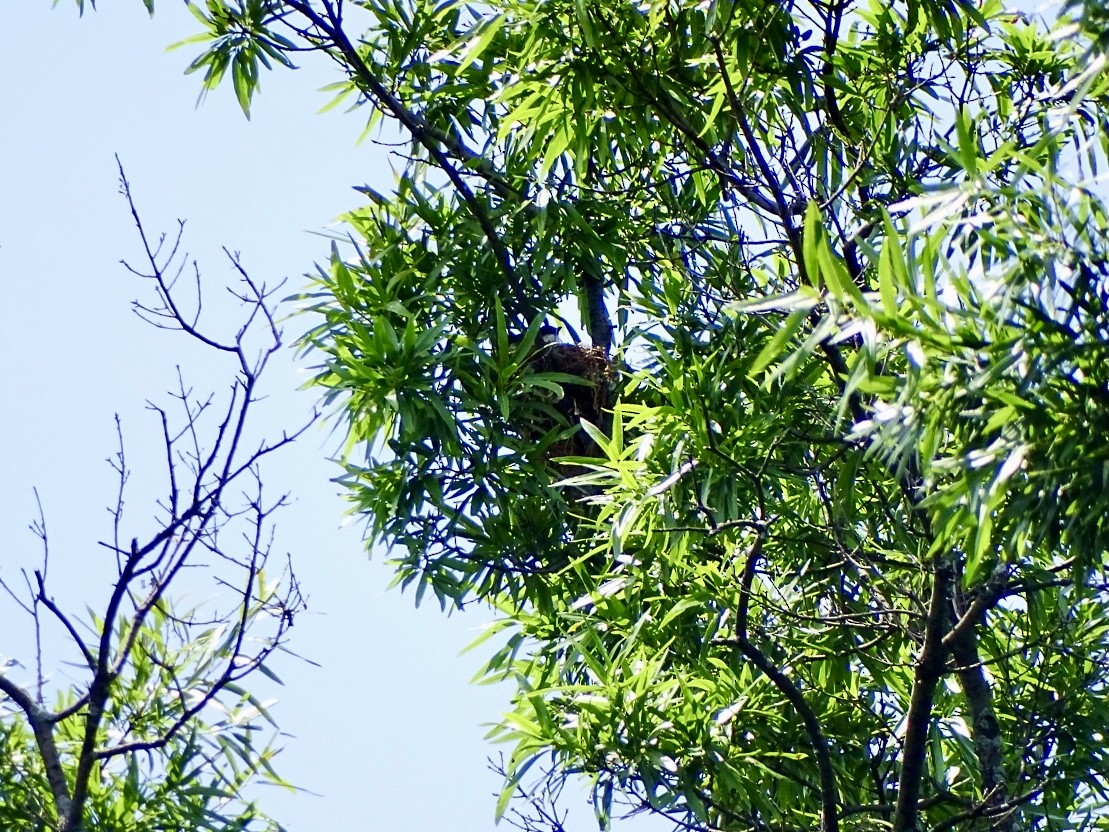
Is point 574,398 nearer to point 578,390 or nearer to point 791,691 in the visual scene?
point 578,390

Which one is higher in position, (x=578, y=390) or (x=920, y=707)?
(x=578, y=390)

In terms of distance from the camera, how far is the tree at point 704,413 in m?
2.82

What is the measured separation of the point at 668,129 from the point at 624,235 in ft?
2.24

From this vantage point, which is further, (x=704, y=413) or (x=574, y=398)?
(x=574, y=398)

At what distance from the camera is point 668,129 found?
3324 mm

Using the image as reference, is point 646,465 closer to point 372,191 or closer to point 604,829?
point 604,829

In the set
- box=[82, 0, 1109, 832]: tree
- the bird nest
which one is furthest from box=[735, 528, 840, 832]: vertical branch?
the bird nest

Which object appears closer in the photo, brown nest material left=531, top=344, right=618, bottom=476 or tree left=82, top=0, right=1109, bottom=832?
tree left=82, top=0, right=1109, bottom=832

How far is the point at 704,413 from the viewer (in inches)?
113

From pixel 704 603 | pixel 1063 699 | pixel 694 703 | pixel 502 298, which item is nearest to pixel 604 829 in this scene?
pixel 694 703

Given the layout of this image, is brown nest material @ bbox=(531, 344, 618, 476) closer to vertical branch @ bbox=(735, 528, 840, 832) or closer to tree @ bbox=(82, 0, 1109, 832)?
tree @ bbox=(82, 0, 1109, 832)

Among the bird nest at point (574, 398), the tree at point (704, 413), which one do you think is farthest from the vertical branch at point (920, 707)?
the bird nest at point (574, 398)

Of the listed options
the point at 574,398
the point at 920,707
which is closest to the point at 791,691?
the point at 920,707

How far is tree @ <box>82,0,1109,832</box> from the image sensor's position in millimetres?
2816
